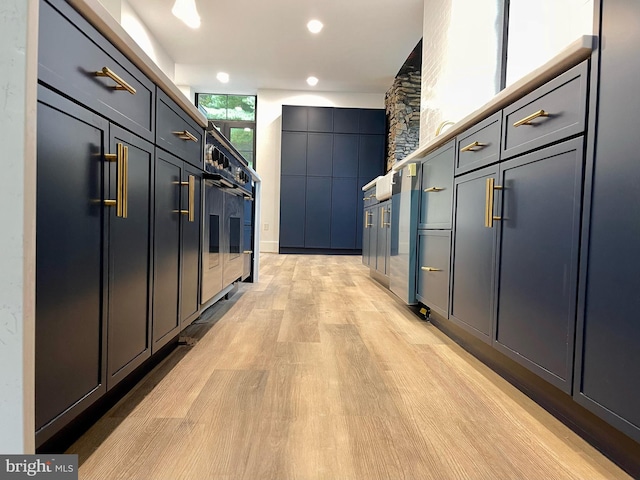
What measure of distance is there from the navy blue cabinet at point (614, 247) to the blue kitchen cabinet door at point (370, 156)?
564 cm

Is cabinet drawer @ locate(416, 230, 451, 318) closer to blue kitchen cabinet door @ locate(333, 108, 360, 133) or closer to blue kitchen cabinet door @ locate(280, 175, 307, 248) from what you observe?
blue kitchen cabinet door @ locate(280, 175, 307, 248)

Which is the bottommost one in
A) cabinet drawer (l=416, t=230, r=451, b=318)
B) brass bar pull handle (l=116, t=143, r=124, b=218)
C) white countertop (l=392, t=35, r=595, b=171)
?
cabinet drawer (l=416, t=230, r=451, b=318)

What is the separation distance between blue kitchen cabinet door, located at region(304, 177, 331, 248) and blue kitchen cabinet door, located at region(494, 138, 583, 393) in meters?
5.22

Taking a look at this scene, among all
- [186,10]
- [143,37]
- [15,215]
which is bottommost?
[15,215]

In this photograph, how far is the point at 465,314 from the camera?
62.2 inches

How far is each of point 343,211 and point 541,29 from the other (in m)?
4.47

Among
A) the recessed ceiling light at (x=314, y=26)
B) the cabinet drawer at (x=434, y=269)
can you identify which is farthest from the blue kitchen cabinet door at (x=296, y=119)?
the cabinet drawer at (x=434, y=269)

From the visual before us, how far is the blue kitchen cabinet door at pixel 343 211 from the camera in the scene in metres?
6.48

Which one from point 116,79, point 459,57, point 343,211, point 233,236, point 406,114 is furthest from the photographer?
point 343,211

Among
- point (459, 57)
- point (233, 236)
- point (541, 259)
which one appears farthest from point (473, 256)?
point (459, 57)

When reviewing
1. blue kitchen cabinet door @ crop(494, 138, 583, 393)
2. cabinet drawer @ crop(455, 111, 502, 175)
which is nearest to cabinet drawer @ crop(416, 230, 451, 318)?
cabinet drawer @ crop(455, 111, 502, 175)

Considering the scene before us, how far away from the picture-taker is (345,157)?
6.50 m

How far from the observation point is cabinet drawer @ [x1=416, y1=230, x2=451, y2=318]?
181 centimetres

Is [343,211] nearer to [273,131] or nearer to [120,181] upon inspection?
[273,131]
